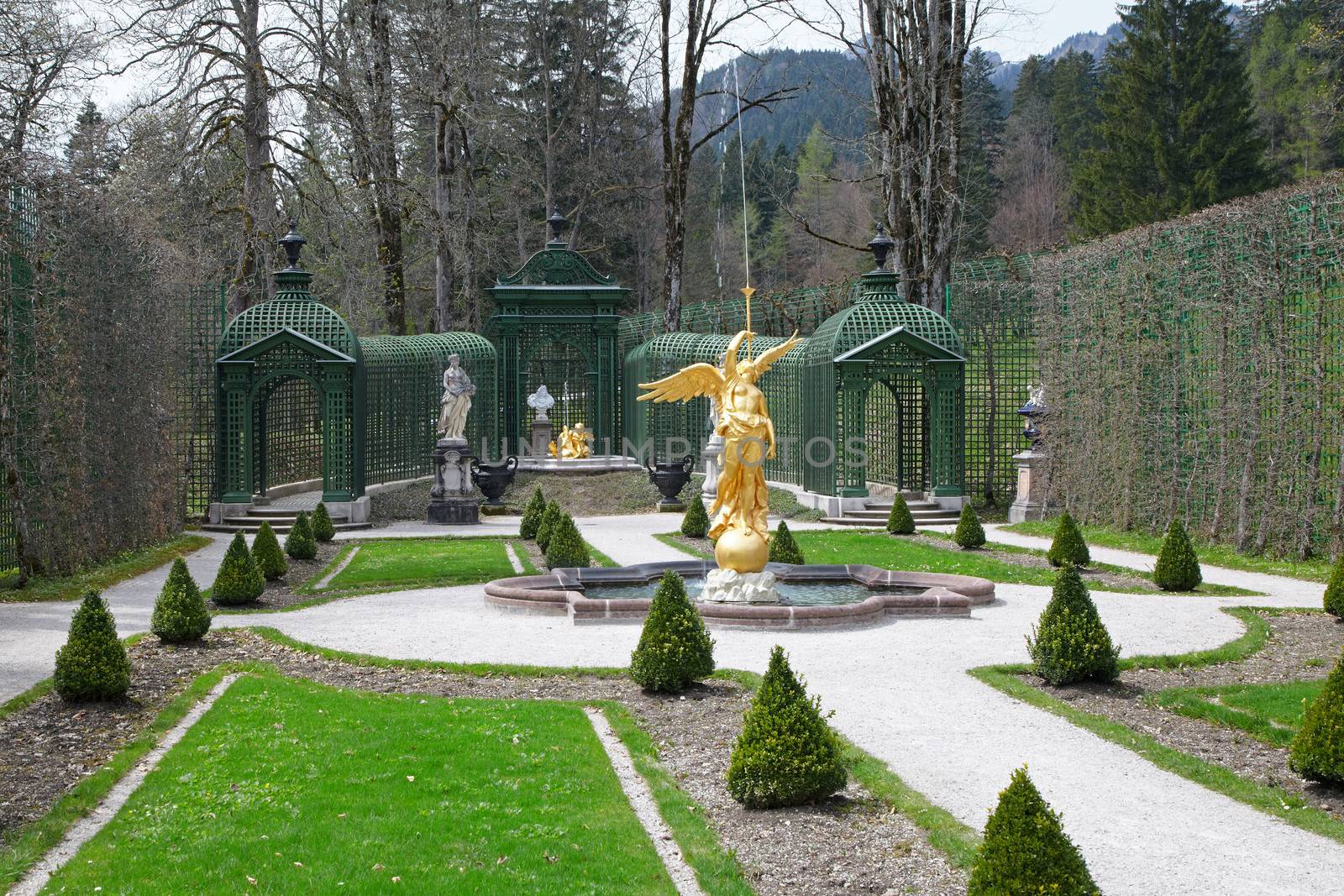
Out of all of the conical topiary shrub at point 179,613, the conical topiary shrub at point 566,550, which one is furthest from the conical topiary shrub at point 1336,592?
the conical topiary shrub at point 179,613

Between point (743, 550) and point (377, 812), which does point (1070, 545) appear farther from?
point (377, 812)

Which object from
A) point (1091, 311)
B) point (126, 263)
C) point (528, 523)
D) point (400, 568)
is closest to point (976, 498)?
point (1091, 311)

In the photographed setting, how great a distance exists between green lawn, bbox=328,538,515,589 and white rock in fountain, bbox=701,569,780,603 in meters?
4.11

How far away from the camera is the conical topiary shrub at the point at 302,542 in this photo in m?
18.1

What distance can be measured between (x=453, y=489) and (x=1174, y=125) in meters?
29.0

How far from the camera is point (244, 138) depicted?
88.6 feet

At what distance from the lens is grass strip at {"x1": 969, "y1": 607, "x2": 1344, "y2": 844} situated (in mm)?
6809

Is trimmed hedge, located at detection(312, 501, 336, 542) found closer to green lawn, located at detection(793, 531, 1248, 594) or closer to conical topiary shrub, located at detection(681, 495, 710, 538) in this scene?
conical topiary shrub, located at detection(681, 495, 710, 538)

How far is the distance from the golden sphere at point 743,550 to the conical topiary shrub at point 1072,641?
3.77 m

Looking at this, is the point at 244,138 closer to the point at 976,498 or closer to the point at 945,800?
the point at 976,498

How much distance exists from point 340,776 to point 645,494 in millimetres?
20247

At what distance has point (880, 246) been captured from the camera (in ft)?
80.9

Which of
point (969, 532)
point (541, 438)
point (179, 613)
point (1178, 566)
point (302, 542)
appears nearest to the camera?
point (179, 613)

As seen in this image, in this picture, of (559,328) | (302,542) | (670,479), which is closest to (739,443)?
(302,542)
